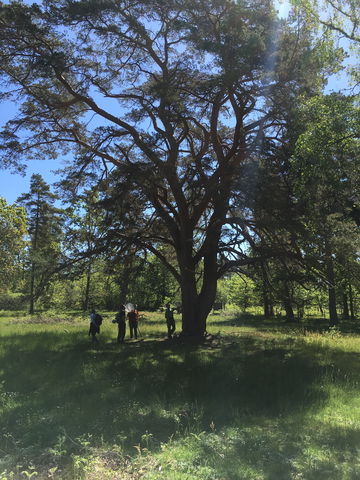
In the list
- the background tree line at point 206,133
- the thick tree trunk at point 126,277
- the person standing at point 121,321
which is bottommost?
the person standing at point 121,321

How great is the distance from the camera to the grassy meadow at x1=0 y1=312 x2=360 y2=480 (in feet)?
16.1

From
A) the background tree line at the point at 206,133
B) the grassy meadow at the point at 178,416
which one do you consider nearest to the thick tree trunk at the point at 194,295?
the background tree line at the point at 206,133

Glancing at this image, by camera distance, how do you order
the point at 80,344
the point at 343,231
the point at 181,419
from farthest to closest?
the point at 80,344 → the point at 343,231 → the point at 181,419

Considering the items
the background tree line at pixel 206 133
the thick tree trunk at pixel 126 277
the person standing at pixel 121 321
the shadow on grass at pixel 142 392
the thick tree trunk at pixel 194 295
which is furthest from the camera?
the thick tree trunk at pixel 194 295

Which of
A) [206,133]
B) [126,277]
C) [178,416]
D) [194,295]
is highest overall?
[206,133]

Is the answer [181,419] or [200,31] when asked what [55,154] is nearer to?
[200,31]

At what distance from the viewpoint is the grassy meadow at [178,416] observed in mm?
4902

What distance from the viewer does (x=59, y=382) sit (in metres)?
9.62

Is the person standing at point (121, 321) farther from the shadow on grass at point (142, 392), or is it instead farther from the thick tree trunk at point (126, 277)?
the shadow on grass at point (142, 392)

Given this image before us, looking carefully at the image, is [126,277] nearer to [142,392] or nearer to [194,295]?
[194,295]

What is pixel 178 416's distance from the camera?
7.09m

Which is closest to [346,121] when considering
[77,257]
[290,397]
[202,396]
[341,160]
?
[341,160]

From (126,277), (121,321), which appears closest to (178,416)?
(121,321)

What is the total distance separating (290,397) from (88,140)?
14.0 m
